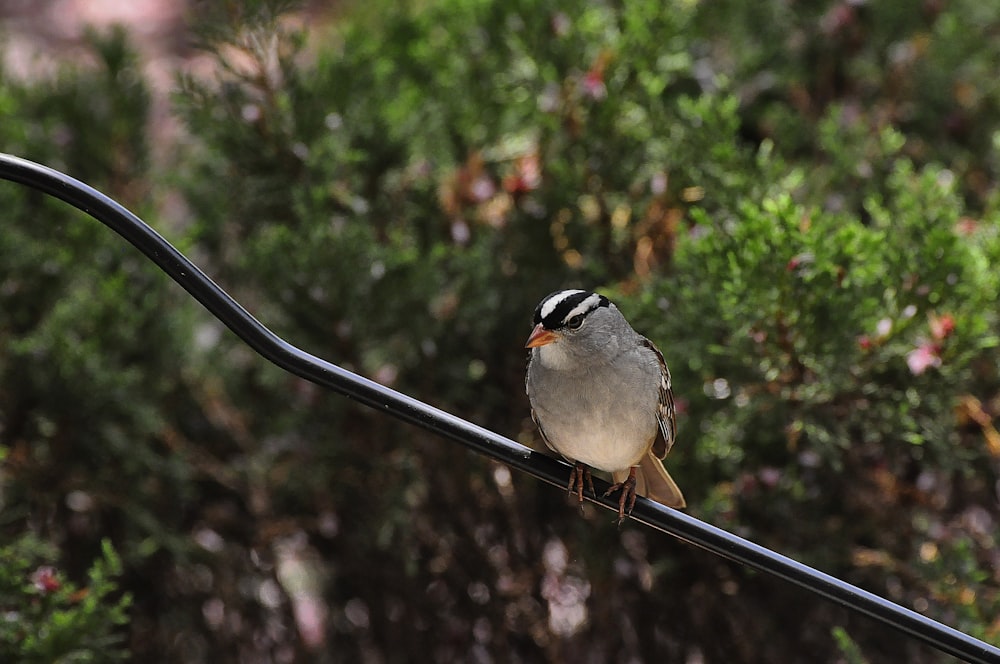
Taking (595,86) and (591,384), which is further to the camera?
(595,86)

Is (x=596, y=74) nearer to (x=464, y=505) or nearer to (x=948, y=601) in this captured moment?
(x=464, y=505)

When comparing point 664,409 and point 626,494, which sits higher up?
point 664,409

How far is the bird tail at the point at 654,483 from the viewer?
2160mm

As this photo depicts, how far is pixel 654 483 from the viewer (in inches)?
86.4

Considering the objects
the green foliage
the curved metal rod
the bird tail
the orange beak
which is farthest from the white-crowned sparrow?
the green foliage

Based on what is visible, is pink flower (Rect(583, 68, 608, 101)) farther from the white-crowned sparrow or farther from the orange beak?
the orange beak

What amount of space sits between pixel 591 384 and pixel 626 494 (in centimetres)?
23

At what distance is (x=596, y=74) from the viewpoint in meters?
2.96

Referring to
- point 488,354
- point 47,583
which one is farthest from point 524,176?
point 47,583

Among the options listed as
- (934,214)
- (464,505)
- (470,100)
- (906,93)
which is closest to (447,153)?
(470,100)

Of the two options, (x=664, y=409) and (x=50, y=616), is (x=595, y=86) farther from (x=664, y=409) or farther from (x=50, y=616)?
(x=50, y=616)

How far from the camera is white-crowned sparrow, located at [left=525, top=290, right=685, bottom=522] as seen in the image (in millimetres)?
1928

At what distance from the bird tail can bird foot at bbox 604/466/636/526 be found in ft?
0.16

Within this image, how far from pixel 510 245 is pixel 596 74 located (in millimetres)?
516
